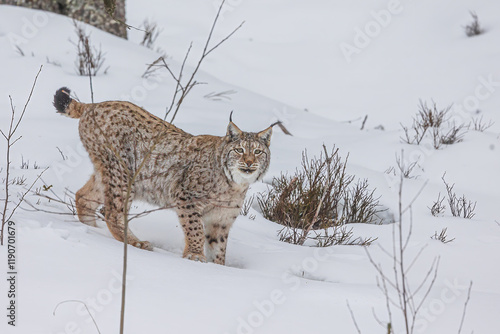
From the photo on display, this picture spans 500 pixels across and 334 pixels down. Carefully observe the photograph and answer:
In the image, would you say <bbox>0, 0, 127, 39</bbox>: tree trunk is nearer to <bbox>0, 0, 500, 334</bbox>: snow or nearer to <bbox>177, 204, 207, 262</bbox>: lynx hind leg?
<bbox>0, 0, 500, 334</bbox>: snow

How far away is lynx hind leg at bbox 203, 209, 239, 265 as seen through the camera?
444 cm

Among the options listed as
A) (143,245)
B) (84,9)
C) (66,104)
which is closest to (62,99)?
(66,104)

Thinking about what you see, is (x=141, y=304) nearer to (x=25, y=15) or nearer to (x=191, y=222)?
(x=191, y=222)

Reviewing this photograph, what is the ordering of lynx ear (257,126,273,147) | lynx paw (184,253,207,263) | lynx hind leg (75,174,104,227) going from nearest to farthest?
lynx paw (184,253,207,263)
lynx ear (257,126,273,147)
lynx hind leg (75,174,104,227)

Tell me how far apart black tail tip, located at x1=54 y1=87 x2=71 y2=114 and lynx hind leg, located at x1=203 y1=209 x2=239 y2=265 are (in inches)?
47.7

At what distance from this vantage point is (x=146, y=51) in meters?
8.84

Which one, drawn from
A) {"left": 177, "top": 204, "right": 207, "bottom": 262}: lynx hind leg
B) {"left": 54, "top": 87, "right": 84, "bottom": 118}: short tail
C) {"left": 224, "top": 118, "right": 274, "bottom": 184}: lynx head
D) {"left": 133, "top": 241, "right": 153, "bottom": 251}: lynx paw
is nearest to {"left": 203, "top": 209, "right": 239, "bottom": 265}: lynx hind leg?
{"left": 177, "top": 204, "right": 207, "bottom": 262}: lynx hind leg

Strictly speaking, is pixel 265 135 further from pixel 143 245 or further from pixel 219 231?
pixel 143 245

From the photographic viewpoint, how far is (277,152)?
6555 millimetres

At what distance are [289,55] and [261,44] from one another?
79cm

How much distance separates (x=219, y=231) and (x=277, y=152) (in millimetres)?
2184

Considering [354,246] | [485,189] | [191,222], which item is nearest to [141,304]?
[191,222]

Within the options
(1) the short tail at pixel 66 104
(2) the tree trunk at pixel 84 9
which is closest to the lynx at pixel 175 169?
(1) the short tail at pixel 66 104

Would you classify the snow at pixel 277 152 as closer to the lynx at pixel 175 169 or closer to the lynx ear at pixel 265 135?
the lynx at pixel 175 169
